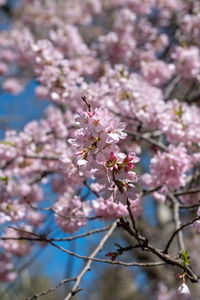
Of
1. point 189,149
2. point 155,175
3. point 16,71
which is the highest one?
point 16,71

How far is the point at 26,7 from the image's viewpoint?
6.91 m

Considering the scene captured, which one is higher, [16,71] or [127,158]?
[16,71]

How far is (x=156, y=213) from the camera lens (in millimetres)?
7801

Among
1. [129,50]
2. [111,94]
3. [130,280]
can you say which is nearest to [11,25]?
[129,50]

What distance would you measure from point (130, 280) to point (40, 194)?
857 centimetres

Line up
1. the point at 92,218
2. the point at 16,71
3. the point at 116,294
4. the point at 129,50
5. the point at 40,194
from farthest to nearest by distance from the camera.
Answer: the point at 116,294, the point at 16,71, the point at 129,50, the point at 40,194, the point at 92,218

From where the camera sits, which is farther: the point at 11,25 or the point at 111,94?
the point at 11,25

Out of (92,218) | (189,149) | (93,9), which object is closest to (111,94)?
(189,149)

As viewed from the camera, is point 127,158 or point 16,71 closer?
point 127,158

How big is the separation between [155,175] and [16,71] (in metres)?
6.27

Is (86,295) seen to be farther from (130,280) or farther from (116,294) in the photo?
(130,280)

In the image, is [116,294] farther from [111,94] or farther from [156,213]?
[111,94]

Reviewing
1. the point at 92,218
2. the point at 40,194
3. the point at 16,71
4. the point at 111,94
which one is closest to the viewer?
the point at 92,218

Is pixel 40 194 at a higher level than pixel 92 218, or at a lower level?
higher
